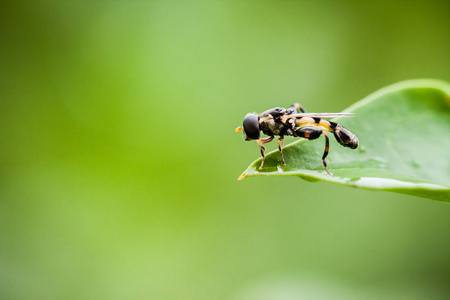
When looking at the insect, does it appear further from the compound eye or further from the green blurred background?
the green blurred background

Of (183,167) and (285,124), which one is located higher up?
(285,124)

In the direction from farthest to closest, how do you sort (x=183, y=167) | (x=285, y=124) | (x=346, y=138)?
(x=183, y=167), (x=285, y=124), (x=346, y=138)

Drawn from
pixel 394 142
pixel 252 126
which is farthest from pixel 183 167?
pixel 394 142

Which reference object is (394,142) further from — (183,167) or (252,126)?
(183,167)

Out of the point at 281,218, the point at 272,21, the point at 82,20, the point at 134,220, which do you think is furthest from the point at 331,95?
the point at 82,20

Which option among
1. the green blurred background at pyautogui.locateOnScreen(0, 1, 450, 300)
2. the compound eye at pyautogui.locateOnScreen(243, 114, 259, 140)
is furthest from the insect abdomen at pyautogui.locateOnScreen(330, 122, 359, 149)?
the green blurred background at pyautogui.locateOnScreen(0, 1, 450, 300)

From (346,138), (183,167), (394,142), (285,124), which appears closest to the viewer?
(394,142)

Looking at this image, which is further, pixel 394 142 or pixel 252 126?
pixel 252 126
